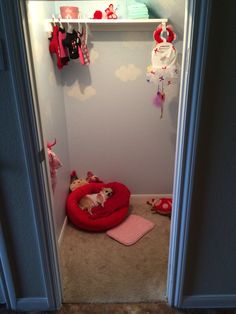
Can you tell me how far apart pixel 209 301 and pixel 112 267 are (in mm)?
735

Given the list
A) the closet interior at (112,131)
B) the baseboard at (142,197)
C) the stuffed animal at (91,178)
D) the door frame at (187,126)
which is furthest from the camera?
the baseboard at (142,197)

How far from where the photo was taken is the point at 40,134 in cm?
132

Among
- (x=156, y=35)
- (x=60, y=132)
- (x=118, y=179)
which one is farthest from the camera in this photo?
(x=118, y=179)

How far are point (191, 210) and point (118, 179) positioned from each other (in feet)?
5.01

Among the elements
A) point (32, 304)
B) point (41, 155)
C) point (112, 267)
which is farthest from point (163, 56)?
point (32, 304)

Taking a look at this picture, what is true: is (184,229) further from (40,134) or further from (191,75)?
(40,134)

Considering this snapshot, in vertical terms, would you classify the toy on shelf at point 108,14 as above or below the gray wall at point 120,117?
above

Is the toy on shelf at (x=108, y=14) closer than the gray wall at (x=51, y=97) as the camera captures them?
No

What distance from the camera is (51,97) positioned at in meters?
2.08

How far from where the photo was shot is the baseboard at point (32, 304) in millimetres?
1661

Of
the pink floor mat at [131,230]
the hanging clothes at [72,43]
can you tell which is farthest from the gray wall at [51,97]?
the pink floor mat at [131,230]

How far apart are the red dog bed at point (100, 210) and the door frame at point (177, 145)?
0.75 meters

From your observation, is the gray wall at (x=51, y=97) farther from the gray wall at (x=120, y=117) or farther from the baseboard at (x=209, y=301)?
the baseboard at (x=209, y=301)

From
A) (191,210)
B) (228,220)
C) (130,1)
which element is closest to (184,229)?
(191,210)
